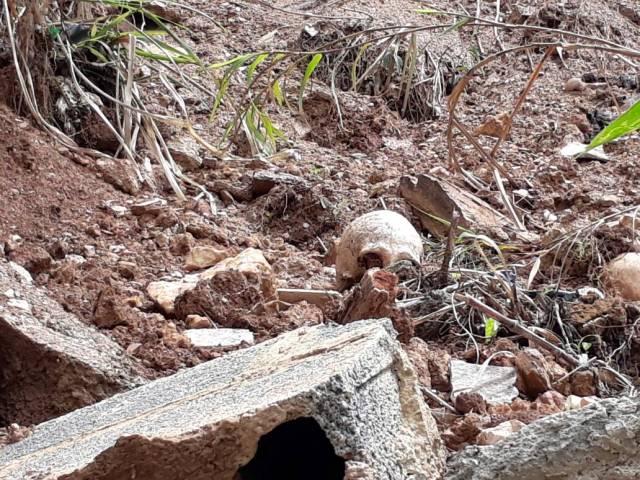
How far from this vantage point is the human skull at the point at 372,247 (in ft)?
9.21

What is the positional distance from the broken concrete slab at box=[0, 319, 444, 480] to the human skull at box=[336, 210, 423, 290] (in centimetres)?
123

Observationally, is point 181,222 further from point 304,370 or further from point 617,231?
point 304,370

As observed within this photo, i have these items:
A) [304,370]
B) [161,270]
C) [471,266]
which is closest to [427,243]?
[471,266]

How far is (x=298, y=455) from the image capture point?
135cm

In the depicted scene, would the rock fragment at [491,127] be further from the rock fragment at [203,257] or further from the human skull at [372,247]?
the rock fragment at [203,257]

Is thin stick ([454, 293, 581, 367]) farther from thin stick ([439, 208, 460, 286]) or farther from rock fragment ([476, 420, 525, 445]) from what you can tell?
rock fragment ([476, 420, 525, 445])

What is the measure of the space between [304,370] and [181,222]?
183cm

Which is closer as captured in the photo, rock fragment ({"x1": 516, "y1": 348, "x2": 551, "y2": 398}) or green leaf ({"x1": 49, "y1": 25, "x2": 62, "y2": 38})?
rock fragment ({"x1": 516, "y1": 348, "x2": 551, "y2": 398})

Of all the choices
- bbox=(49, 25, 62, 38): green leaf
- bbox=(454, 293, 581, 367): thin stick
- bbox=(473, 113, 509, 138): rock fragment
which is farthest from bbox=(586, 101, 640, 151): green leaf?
bbox=(473, 113, 509, 138): rock fragment

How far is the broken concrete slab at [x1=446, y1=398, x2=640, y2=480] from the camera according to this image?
1109mm

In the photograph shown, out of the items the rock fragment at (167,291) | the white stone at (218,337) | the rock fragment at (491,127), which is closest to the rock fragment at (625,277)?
the white stone at (218,337)

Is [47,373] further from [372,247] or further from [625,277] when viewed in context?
[625,277]

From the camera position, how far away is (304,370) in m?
1.35

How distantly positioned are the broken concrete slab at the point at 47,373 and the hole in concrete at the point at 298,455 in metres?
0.84
